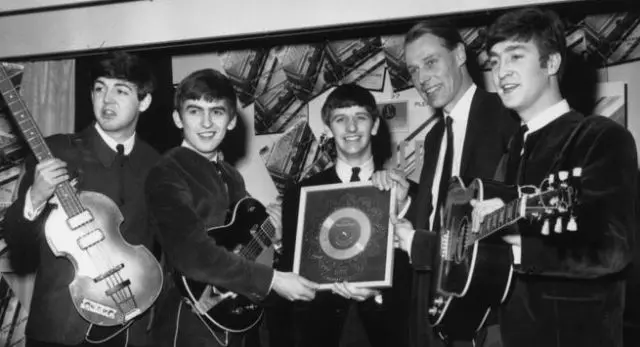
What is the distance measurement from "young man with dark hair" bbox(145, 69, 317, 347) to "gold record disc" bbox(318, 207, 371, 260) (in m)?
0.20

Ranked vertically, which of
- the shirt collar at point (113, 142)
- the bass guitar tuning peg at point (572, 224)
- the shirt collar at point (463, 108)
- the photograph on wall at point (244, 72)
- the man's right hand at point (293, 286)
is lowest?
the man's right hand at point (293, 286)

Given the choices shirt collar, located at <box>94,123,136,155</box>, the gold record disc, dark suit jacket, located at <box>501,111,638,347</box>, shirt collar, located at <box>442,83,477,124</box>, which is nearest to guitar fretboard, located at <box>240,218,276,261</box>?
the gold record disc

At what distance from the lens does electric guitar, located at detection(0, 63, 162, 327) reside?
3656 mm

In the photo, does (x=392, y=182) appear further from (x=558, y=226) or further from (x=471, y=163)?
(x=558, y=226)

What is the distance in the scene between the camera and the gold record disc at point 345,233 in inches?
141

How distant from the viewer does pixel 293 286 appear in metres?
3.59

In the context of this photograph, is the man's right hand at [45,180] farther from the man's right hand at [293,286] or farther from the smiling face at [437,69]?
the smiling face at [437,69]

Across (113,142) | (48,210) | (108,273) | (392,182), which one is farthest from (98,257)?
(392,182)

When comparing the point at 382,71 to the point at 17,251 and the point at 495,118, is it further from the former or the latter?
the point at 17,251

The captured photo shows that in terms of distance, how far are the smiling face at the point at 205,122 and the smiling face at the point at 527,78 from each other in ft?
4.97

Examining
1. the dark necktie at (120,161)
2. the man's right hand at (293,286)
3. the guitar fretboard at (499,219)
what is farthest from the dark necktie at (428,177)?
the dark necktie at (120,161)

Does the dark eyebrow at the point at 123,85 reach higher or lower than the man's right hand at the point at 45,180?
higher

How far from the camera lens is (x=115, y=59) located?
4051 mm

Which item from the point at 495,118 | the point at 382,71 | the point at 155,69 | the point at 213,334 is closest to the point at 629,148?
the point at 495,118
